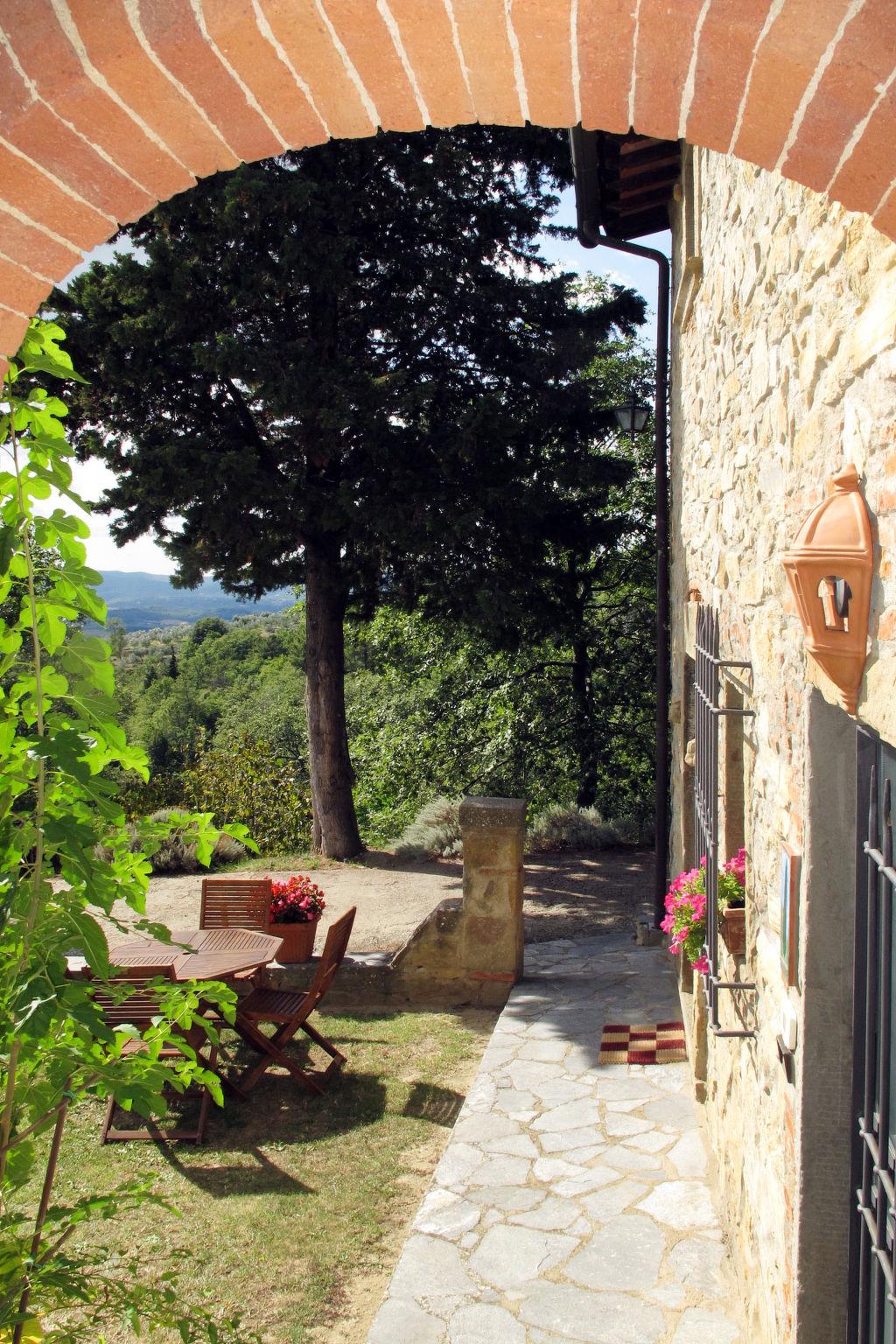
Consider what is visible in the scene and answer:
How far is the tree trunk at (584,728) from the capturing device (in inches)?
522

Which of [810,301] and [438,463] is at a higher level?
[438,463]

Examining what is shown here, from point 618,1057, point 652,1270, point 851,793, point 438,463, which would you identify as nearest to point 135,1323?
point 851,793

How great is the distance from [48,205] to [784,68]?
1046 mm

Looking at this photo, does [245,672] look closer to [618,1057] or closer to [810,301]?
[618,1057]

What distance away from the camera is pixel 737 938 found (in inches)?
136

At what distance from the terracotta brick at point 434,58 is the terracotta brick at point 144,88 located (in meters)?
0.32

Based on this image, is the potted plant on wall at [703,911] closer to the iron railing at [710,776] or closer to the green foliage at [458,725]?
the iron railing at [710,776]

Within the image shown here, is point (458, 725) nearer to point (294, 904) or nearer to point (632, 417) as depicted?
point (632, 417)

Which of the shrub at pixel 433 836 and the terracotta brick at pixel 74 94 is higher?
the terracotta brick at pixel 74 94

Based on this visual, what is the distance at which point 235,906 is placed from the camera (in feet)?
24.1

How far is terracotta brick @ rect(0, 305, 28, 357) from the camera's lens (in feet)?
5.12

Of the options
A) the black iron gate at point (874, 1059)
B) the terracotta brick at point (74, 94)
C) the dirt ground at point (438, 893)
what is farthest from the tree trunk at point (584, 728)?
the terracotta brick at point (74, 94)

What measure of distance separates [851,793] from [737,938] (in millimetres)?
1384

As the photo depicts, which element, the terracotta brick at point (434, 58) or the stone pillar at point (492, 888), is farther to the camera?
the stone pillar at point (492, 888)
